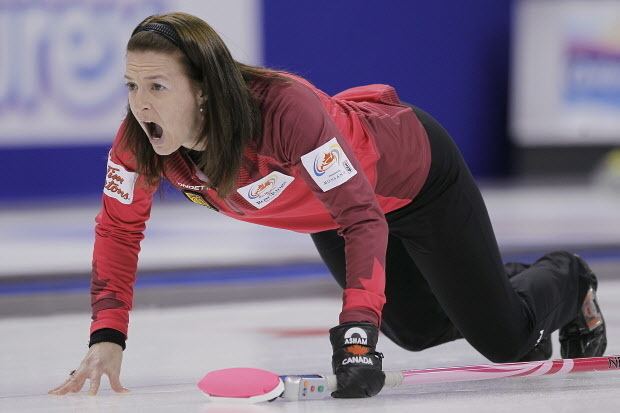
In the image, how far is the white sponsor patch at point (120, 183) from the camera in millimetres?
2256

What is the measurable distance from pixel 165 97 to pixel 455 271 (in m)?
0.87

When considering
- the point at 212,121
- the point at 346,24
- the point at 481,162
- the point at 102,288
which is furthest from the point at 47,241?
the point at 481,162

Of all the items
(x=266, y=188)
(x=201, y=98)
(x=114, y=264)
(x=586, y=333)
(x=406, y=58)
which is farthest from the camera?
(x=406, y=58)

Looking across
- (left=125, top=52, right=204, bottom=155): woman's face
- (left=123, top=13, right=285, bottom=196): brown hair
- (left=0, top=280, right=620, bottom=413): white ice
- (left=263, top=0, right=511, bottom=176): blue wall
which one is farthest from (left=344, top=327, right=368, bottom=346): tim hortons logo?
(left=263, top=0, right=511, bottom=176): blue wall

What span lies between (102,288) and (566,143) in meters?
8.71

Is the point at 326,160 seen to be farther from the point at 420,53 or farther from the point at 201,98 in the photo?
the point at 420,53

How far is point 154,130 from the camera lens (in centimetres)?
215

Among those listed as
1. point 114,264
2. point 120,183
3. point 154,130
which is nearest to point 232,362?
point 114,264

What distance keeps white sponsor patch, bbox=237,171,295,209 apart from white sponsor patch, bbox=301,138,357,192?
16 centimetres

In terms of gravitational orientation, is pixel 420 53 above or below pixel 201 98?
below

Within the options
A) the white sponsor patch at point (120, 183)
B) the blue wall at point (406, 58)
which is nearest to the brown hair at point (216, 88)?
the white sponsor patch at point (120, 183)

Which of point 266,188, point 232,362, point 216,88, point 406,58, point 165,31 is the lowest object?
point 406,58

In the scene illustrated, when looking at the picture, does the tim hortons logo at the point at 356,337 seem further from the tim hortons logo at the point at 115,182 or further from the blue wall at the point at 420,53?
the blue wall at the point at 420,53

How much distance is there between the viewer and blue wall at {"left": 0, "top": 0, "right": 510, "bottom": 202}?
941 cm
